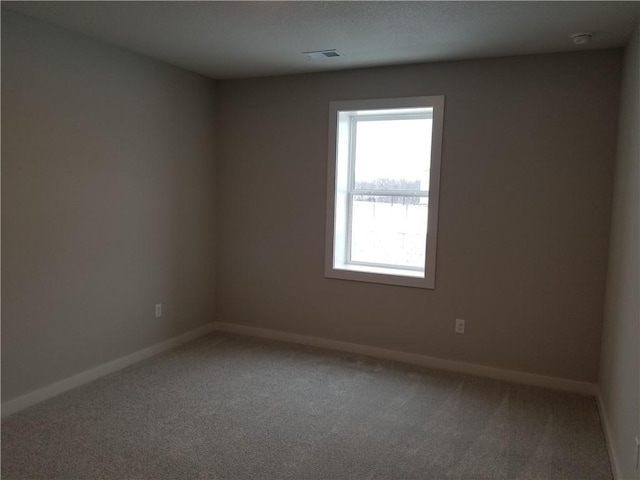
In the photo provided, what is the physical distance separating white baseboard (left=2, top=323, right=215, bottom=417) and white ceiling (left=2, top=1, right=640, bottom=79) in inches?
92.3

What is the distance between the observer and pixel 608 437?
2.74m

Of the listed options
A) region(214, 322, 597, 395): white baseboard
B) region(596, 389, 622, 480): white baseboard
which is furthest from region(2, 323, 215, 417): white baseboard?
region(596, 389, 622, 480): white baseboard

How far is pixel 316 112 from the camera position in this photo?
420 centimetres

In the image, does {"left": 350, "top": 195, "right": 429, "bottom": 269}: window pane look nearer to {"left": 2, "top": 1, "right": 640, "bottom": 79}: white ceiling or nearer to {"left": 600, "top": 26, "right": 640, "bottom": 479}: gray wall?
{"left": 2, "top": 1, "right": 640, "bottom": 79}: white ceiling

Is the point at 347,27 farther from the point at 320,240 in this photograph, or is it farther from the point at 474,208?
the point at 320,240

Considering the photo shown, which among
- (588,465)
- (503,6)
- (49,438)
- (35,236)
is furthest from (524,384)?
(35,236)

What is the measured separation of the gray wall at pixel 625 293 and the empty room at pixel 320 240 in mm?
31

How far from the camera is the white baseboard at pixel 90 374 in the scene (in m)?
2.98

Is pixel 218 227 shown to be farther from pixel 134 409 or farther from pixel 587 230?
pixel 587 230

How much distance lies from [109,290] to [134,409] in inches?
38.9

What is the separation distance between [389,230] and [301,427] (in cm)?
196

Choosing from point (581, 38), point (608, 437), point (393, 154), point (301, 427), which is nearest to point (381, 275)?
point (393, 154)

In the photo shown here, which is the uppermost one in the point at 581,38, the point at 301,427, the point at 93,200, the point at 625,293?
the point at 581,38

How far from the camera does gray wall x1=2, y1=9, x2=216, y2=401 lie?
2.94 m
